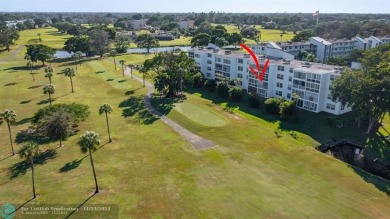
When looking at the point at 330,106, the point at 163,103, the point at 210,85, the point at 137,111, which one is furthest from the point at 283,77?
the point at 137,111

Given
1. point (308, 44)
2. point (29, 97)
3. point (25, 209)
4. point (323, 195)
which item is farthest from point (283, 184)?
point (308, 44)

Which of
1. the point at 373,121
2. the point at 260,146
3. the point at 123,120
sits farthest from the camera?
the point at 123,120

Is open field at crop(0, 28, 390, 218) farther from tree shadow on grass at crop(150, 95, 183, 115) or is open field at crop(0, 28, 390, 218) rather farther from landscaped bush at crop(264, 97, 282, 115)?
landscaped bush at crop(264, 97, 282, 115)

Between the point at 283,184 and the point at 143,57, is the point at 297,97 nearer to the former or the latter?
the point at 283,184

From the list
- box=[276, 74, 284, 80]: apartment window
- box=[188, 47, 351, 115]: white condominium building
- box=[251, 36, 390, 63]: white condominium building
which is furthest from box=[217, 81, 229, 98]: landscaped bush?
box=[251, 36, 390, 63]: white condominium building

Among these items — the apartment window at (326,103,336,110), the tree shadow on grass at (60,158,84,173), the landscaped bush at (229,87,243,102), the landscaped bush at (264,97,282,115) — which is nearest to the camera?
the tree shadow on grass at (60,158,84,173)

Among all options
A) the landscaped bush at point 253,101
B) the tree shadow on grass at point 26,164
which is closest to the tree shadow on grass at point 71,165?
the tree shadow on grass at point 26,164

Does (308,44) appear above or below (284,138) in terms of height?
above
